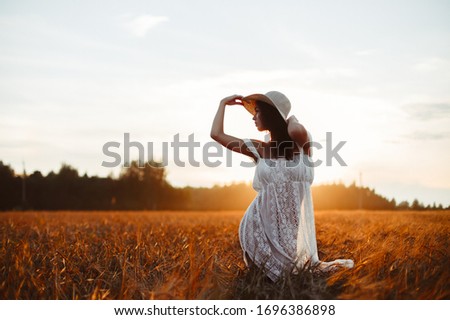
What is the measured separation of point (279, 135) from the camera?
12.0 feet

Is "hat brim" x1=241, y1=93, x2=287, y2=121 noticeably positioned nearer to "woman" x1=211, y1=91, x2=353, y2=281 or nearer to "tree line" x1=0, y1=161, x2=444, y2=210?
"woman" x1=211, y1=91, x2=353, y2=281

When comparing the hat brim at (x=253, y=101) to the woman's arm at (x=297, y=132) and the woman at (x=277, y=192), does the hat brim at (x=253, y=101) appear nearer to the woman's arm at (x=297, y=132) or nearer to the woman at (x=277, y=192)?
the woman at (x=277, y=192)

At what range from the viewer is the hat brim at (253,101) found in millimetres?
3589

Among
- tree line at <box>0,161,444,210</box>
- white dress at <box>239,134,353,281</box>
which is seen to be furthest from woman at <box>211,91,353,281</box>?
tree line at <box>0,161,444,210</box>

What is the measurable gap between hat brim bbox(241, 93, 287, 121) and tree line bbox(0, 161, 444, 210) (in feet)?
87.3

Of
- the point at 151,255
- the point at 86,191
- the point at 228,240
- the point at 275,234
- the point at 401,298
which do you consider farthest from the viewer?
the point at 86,191

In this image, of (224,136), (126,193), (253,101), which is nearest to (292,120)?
(253,101)

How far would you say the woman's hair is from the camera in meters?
3.64

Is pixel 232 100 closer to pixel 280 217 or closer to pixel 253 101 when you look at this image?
pixel 253 101

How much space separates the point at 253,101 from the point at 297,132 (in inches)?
22.0
